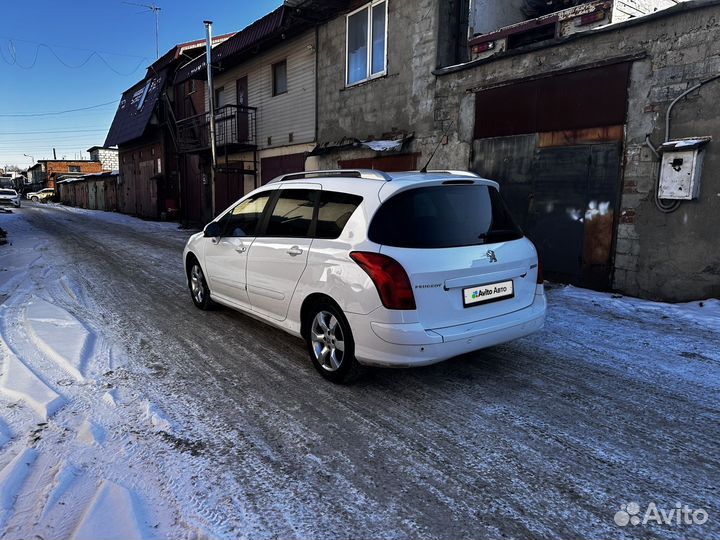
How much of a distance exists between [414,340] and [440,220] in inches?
38.2

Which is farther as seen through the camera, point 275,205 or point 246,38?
point 246,38

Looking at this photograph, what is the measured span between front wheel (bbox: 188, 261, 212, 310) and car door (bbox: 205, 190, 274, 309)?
0.85 feet

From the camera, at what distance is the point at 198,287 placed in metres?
6.21

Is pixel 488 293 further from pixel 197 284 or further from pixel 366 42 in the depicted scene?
pixel 366 42

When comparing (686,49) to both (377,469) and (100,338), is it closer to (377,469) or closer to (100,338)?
(377,469)

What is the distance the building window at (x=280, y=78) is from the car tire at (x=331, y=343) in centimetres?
1352

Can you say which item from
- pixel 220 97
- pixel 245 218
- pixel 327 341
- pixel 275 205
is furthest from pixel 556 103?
pixel 220 97

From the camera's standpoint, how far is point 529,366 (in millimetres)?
4230

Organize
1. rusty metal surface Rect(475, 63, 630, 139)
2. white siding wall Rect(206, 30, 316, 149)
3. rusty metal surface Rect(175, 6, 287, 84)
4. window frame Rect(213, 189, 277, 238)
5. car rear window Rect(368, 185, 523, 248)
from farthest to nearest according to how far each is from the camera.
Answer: white siding wall Rect(206, 30, 316, 149) < rusty metal surface Rect(175, 6, 287, 84) < rusty metal surface Rect(475, 63, 630, 139) < window frame Rect(213, 189, 277, 238) < car rear window Rect(368, 185, 523, 248)

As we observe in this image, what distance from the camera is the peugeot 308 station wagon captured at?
3340 millimetres

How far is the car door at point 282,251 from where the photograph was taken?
417cm

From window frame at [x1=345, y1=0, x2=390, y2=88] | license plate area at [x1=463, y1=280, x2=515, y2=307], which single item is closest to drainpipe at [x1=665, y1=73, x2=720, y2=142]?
license plate area at [x1=463, y1=280, x2=515, y2=307]

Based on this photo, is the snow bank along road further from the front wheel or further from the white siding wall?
the white siding wall

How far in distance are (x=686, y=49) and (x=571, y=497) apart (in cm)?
665
